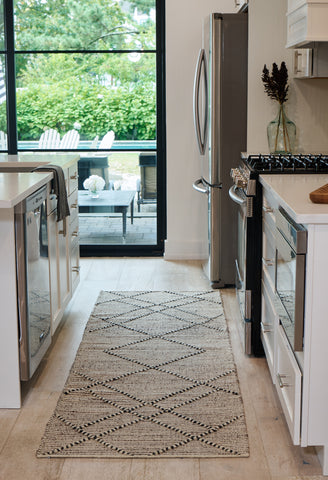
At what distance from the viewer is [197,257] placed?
5.57 m

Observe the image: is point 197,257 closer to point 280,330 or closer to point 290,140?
point 290,140

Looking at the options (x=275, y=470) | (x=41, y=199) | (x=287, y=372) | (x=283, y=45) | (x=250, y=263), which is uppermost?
(x=283, y=45)

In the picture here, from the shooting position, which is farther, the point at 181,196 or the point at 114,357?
the point at 181,196

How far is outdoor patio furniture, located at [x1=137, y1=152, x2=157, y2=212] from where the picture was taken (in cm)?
568

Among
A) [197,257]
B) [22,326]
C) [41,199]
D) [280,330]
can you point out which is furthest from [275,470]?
[197,257]

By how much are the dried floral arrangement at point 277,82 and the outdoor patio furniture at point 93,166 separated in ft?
6.20

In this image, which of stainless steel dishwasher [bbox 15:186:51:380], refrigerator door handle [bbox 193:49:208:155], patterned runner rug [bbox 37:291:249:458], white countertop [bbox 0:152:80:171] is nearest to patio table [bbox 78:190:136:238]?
refrigerator door handle [bbox 193:49:208:155]

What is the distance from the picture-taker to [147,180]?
18.8 ft

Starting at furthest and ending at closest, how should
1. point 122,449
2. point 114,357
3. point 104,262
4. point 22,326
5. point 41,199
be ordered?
point 104,262, point 114,357, point 41,199, point 22,326, point 122,449

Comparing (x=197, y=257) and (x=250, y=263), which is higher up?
(x=250, y=263)

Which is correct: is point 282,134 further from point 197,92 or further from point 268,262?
point 268,262

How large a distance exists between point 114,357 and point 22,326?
725mm

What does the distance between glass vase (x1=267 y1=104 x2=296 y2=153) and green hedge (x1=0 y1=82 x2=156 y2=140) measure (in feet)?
5.38

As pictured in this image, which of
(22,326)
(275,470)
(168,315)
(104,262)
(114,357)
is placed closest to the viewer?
(275,470)
